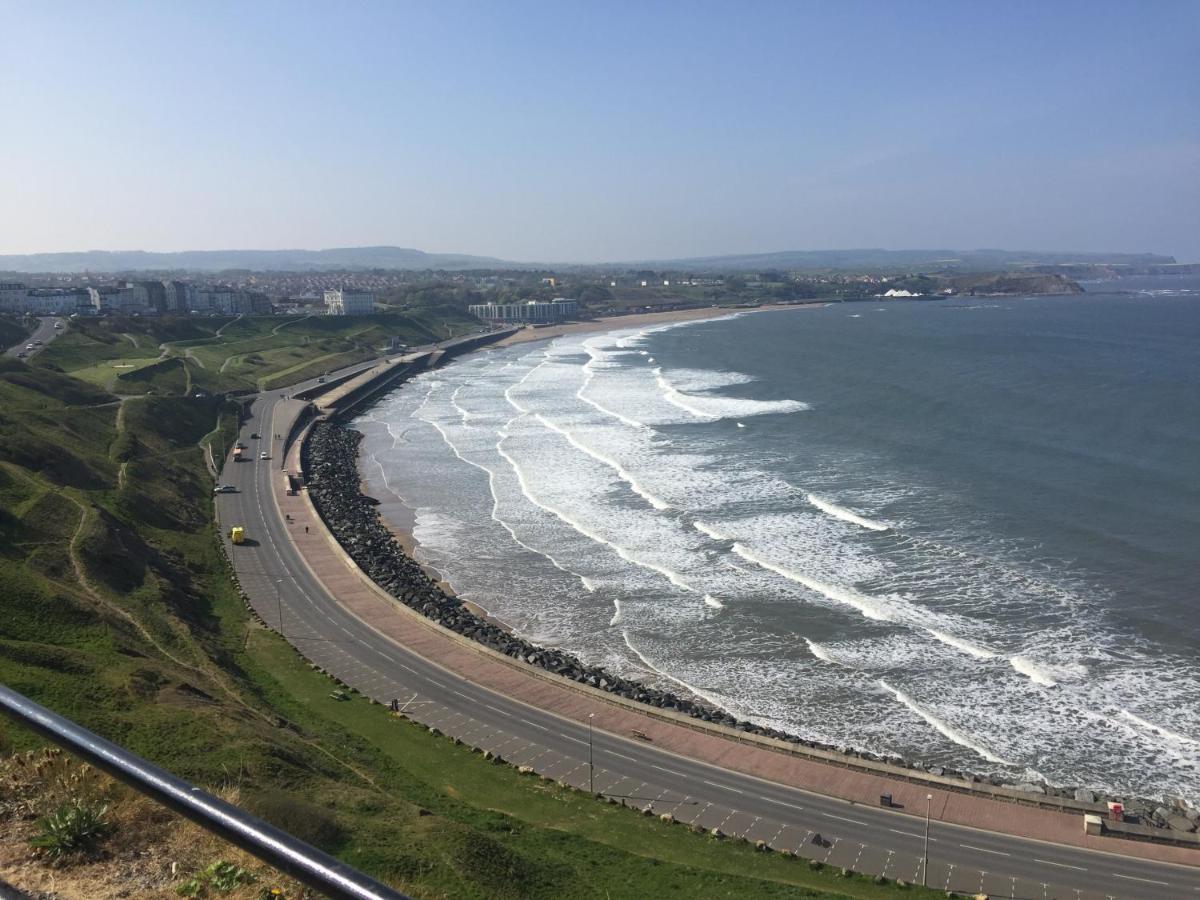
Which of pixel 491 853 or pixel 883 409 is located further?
pixel 883 409

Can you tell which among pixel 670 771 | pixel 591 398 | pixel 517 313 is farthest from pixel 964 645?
pixel 517 313

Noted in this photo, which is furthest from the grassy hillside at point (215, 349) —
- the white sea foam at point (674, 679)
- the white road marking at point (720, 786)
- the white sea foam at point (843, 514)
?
the white road marking at point (720, 786)

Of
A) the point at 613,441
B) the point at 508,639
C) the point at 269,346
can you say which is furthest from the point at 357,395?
the point at 508,639

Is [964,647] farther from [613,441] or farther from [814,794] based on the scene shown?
[613,441]

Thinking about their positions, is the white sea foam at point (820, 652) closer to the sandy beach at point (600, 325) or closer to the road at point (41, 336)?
the road at point (41, 336)

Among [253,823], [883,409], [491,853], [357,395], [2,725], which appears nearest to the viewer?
[253,823]

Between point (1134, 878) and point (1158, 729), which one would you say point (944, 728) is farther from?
point (1134, 878)

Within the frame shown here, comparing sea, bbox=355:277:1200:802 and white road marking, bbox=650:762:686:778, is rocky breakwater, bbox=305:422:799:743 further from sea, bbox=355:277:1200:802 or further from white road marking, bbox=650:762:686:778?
white road marking, bbox=650:762:686:778
